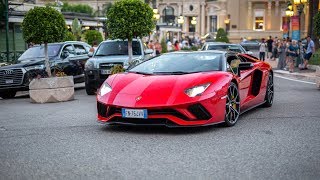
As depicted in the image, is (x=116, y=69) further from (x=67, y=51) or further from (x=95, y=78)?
(x=67, y=51)

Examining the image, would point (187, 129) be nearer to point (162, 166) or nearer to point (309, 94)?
point (162, 166)

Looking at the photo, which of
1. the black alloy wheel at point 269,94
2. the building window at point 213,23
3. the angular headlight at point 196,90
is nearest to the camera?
the angular headlight at point 196,90

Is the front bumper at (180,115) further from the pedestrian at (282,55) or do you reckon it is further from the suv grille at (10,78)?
the pedestrian at (282,55)

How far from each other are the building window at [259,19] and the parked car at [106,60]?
82.2 m

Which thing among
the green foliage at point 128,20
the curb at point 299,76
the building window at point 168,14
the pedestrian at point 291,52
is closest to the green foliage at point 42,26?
the green foliage at point 128,20

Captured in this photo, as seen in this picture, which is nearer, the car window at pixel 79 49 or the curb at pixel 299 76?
the car window at pixel 79 49

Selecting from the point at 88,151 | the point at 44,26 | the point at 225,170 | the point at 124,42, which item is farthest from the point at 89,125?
the point at 124,42

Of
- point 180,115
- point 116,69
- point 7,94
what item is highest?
point 116,69

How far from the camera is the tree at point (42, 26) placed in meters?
14.3

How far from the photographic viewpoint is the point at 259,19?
97.2 meters

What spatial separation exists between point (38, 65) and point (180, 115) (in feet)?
31.1

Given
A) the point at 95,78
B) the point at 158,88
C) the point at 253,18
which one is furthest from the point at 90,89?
the point at 253,18

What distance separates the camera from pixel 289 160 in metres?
5.89

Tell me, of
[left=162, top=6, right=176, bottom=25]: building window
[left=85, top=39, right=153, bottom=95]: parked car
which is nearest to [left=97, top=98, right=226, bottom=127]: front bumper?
[left=85, top=39, right=153, bottom=95]: parked car
